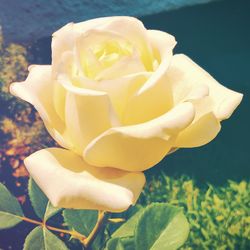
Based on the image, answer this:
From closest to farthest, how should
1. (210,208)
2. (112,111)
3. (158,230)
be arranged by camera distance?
(112,111)
(158,230)
(210,208)

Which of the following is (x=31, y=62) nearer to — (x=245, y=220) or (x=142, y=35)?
(x=245, y=220)

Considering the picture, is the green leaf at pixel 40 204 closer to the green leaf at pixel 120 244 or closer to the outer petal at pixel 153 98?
the green leaf at pixel 120 244

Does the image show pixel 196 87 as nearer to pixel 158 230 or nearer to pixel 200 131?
pixel 200 131

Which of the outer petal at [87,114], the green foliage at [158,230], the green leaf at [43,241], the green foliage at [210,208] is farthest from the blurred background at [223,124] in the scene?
the outer petal at [87,114]

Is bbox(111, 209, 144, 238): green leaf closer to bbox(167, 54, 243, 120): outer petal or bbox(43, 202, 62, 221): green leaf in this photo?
bbox(43, 202, 62, 221): green leaf

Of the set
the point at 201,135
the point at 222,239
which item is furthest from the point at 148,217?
the point at 222,239

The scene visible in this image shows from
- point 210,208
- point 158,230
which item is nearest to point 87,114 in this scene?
point 158,230
